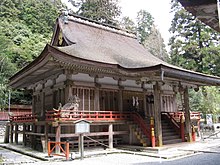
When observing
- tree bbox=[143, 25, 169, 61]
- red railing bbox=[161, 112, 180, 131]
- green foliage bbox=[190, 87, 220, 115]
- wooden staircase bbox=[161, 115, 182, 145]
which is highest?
tree bbox=[143, 25, 169, 61]

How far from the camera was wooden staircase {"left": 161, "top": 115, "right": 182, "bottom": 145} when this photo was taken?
37.8ft

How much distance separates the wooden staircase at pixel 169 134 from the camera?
11.5m

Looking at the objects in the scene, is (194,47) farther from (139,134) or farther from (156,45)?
(139,134)

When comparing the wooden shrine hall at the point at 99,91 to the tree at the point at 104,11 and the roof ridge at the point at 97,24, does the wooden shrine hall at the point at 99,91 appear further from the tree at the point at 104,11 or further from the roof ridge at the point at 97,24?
the tree at the point at 104,11

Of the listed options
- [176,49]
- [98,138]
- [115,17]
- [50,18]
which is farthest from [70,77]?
[50,18]

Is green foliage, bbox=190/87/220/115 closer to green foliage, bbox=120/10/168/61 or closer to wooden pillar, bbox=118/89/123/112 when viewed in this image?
wooden pillar, bbox=118/89/123/112

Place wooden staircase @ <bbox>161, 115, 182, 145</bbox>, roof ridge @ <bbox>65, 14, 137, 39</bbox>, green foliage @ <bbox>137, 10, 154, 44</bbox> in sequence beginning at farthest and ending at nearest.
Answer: green foliage @ <bbox>137, 10, 154, 44</bbox> < roof ridge @ <bbox>65, 14, 137, 39</bbox> < wooden staircase @ <bbox>161, 115, 182, 145</bbox>

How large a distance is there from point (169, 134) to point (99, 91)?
4.41 m

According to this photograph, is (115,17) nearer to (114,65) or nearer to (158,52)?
(158,52)

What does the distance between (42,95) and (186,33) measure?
2348 centimetres

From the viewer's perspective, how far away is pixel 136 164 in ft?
23.8

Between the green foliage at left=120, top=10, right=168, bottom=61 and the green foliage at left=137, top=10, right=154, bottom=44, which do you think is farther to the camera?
the green foliage at left=137, top=10, right=154, bottom=44

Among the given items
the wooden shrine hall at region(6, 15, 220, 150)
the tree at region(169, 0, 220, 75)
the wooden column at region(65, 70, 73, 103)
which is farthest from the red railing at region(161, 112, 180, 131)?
the tree at region(169, 0, 220, 75)

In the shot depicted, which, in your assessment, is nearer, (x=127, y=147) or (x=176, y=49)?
(x=127, y=147)
